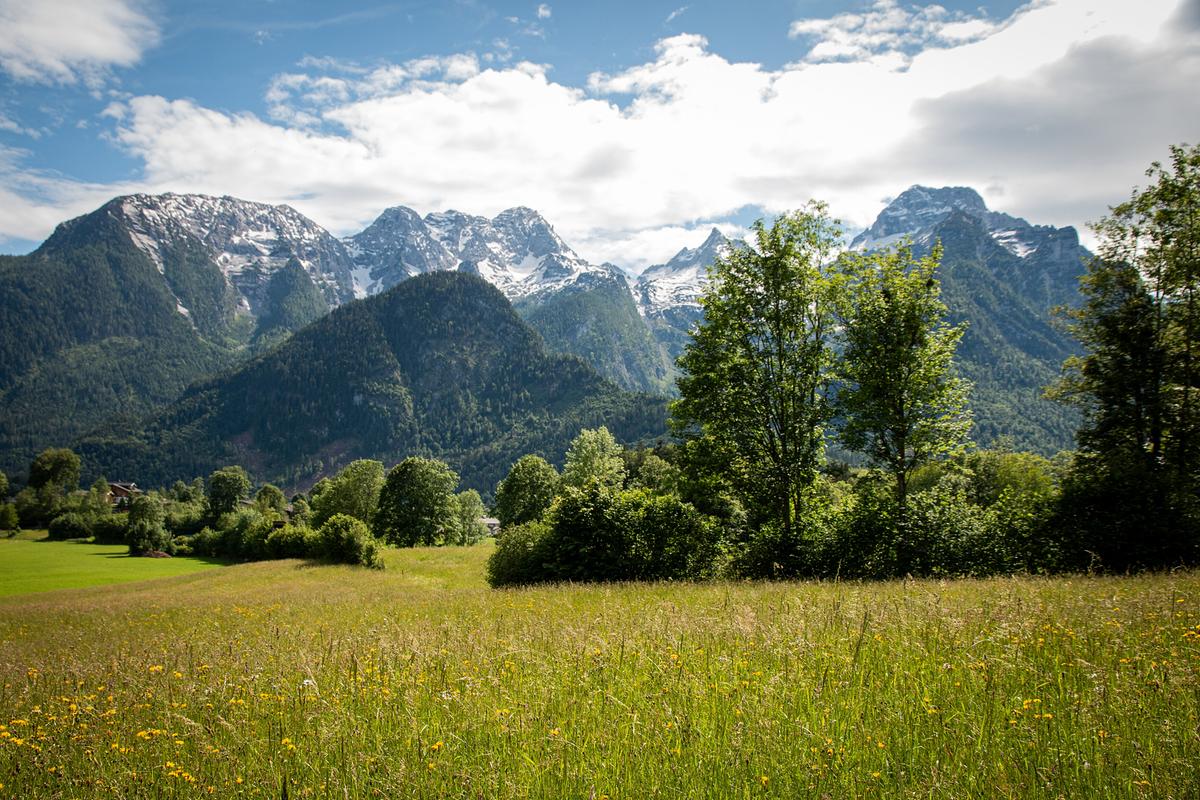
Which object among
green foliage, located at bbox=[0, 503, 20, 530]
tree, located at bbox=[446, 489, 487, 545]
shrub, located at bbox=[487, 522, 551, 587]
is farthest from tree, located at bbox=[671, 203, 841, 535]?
green foliage, located at bbox=[0, 503, 20, 530]

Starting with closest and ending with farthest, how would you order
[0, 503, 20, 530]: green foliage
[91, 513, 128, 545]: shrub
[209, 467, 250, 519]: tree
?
[91, 513, 128, 545]: shrub, [209, 467, 250, 519]: tree, [0, 503, 20, 530]: green foliage

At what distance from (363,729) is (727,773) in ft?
10.3

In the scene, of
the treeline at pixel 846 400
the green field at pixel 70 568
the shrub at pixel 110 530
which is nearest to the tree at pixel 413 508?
the green field at pixel 70 568

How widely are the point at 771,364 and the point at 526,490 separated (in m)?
51.9

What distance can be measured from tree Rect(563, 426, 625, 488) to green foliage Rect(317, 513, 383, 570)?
29967mm

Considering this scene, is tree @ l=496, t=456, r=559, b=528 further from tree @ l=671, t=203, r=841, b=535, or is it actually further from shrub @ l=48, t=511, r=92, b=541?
shrub @ l=48, t=511, r=92, b=541

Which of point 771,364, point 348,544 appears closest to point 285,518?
point 348,544

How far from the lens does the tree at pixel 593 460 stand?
238 ft

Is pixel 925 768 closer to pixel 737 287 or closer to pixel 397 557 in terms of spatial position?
pixel 737 287

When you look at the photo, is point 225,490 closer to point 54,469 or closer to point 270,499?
point 270,499

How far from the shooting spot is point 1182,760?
134 inches

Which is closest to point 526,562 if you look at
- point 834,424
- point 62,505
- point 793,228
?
point 834,424

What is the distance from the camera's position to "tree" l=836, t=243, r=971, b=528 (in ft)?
66.8

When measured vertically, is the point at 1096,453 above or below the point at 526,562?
above
